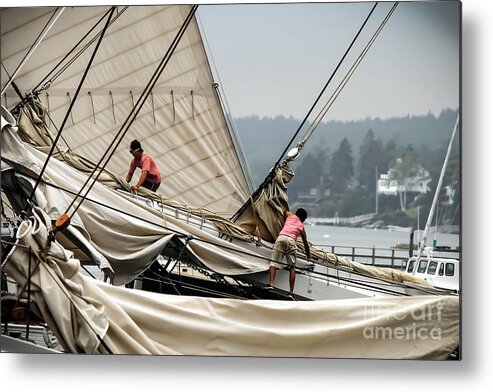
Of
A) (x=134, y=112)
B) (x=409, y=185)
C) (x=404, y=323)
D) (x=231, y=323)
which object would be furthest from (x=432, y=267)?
(x=134, y=112)

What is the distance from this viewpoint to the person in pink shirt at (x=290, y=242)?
5.20 m

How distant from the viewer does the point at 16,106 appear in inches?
208

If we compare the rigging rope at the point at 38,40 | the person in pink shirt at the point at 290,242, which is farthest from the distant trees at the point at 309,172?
the rigging rope at the point at 38,40

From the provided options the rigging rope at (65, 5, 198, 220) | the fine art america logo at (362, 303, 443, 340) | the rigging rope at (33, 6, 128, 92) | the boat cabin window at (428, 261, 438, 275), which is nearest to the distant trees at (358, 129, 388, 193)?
the boat cabin window at (428, 261, 438, 275)

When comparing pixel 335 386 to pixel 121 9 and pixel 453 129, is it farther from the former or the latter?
pixel 121 9

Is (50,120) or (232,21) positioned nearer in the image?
(232,21)

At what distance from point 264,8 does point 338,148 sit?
0.73 metres

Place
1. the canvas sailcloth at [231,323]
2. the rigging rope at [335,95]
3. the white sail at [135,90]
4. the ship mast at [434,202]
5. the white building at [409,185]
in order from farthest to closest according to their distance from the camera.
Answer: the white sail at [135,90] → the rigging rope at [335,95] → the white building at [409,185] → the ship mast at [434,202] → the canvas sailcloth at [231,323]

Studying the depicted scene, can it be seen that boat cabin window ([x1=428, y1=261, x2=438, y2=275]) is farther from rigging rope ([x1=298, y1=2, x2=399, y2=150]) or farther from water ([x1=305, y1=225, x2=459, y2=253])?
rigging rope ([x1=298, y1=2, x2=399, y2=150])

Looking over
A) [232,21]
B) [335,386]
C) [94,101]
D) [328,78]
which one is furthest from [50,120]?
[335,386]

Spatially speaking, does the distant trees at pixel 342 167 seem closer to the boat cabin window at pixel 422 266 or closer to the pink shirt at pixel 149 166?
the boat cabin window at pixel 422 266

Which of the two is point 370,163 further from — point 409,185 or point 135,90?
point 135,90

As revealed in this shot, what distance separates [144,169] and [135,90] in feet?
1.28

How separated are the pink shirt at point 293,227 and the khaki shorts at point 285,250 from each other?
2cm
